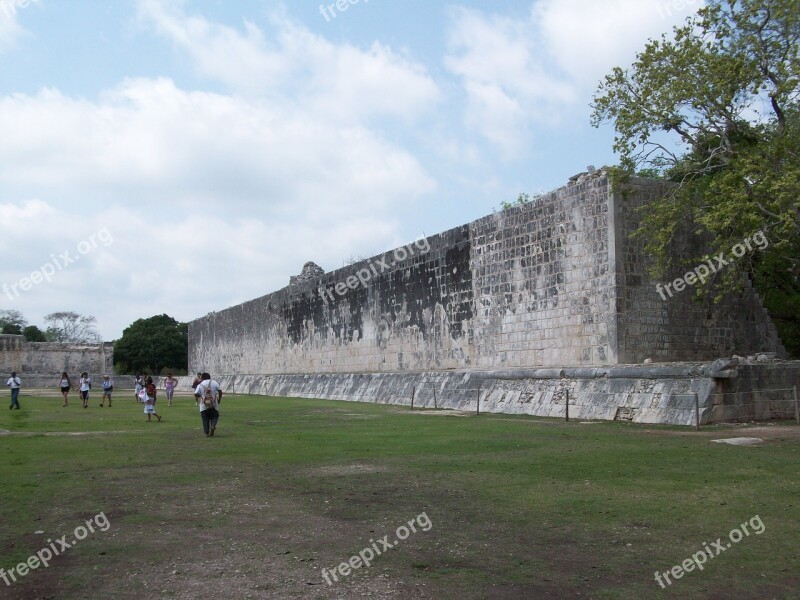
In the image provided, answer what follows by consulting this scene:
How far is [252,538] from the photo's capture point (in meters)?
5.15

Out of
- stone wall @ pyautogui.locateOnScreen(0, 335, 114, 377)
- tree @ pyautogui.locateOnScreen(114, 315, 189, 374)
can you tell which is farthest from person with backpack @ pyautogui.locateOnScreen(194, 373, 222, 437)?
tree @ pyautogui.locateOnScreen(114, 315, 189, 374)

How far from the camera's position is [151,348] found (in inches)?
2211

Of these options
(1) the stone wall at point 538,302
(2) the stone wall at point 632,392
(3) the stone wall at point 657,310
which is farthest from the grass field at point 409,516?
(1) the stone wall at point 538,302

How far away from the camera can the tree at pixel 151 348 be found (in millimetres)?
56094

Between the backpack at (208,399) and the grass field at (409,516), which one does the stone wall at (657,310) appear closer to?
the grass field at (409,516)

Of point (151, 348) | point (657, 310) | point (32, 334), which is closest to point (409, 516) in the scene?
point (657, 310)

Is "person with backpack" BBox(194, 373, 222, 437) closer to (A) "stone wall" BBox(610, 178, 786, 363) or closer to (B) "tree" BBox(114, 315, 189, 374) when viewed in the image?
(A) "stone wall" BBox(610, 178, 786, 363)

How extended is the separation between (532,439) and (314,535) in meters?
5.71

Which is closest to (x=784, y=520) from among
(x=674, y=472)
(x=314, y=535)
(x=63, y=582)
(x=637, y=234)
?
(x=674, y=472)

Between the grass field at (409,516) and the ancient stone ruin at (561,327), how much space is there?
7.24 ft

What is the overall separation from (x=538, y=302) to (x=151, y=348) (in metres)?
44.9

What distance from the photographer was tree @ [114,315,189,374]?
56.1 meters

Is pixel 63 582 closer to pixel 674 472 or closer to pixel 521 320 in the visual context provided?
pixel 674 472

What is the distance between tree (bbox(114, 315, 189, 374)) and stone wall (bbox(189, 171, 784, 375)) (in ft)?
113
